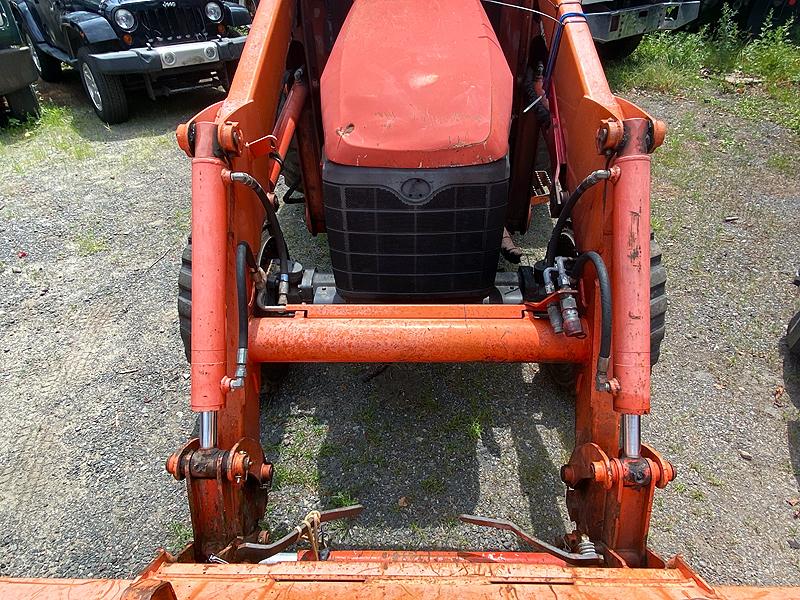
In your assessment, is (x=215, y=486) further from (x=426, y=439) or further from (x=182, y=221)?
(x=182, y=221)

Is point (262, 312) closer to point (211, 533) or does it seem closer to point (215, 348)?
point (215, 348)

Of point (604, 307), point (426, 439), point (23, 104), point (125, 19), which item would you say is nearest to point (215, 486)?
point (426, 439)

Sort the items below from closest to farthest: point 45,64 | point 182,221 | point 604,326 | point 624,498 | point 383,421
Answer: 1. point 624,498
2. point 604,326
3. point 383,421
4. point 182,221
5. point 45,64

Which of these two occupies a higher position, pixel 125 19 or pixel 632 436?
pixel 125 19

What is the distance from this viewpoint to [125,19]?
20.5 ft

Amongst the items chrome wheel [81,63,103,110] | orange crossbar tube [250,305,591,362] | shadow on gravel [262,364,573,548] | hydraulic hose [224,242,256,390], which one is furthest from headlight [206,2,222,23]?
orange crossbar tube [250,305,591,362]

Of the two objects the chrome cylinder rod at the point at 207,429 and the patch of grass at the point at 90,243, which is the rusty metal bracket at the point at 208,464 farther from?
the patch of grass at the point at 90,243

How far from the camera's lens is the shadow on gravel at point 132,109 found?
6.60 m

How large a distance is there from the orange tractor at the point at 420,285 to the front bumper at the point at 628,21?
478 centimetres

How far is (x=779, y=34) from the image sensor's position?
772 centimetres

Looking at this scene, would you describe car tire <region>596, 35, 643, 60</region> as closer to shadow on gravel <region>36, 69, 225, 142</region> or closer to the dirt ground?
the dirt ground

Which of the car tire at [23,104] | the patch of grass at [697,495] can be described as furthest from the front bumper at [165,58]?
the patch of grass at [697,495]

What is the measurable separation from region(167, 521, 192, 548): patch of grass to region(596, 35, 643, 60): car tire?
7815mm

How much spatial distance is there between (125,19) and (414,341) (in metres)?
6.14
